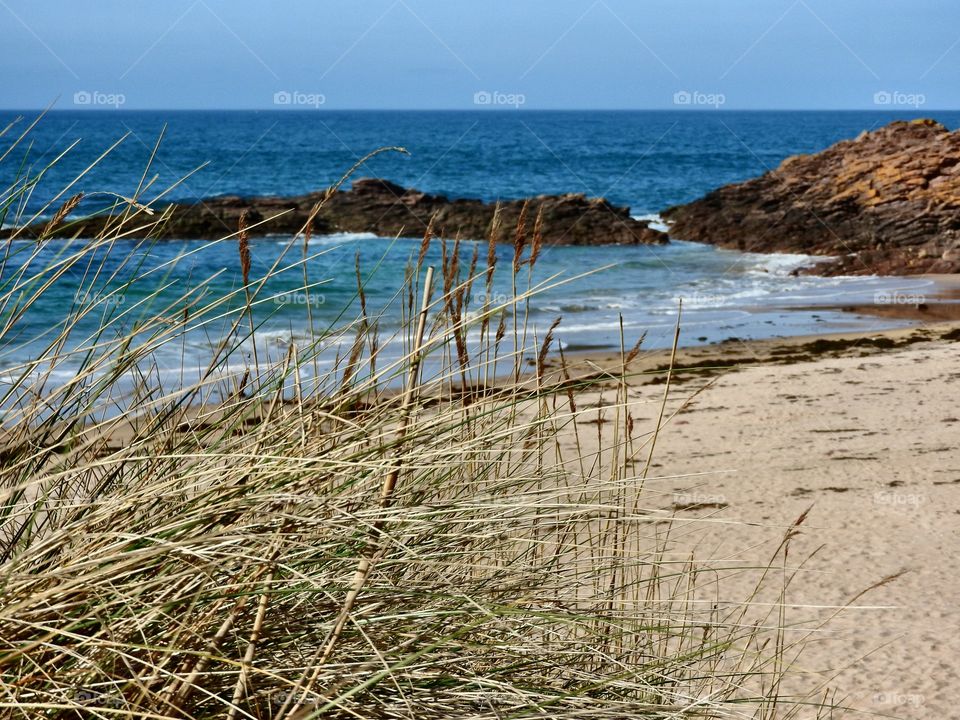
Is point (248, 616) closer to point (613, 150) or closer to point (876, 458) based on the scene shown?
point (876, 458)

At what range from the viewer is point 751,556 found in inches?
205

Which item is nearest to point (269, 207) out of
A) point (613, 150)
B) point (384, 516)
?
point (384, 516)

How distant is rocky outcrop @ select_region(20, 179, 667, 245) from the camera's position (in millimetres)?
25891

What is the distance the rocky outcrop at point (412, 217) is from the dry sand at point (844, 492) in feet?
48.9

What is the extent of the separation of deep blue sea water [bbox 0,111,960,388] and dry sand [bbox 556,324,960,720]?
1841 millimetres

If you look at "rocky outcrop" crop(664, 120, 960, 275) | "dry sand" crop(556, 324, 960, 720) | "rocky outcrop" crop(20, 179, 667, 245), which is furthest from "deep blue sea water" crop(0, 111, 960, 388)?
"dry sand" crop(556, 324, 960, 720)

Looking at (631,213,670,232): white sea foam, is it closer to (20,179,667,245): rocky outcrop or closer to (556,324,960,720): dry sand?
(20,179,667,245): rocky outcrop

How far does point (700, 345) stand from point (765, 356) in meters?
1.16

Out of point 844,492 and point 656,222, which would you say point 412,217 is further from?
point 844,492

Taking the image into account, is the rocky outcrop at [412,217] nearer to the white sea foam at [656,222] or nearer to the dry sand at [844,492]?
the white sea foam at [656,222]

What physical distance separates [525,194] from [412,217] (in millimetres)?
10906

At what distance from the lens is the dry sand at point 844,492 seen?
3980 millimetres

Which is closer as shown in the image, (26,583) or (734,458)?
(26,583)

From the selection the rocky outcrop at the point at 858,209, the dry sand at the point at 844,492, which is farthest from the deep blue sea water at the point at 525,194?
the dry sand at the point at 844,492
